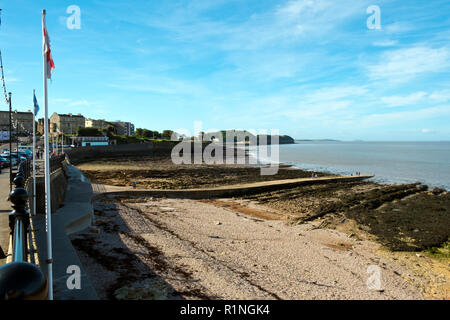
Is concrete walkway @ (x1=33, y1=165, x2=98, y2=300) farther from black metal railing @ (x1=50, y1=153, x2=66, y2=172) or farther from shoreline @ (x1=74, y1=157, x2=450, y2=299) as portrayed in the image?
shoreline @ (x1=74, y1=157, x2=450, y2=299)

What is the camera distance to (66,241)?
362 inches

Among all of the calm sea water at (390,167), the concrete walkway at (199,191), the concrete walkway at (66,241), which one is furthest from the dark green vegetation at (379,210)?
the concrete walkway at (66,241)

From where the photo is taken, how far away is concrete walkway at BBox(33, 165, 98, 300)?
21.8 ft

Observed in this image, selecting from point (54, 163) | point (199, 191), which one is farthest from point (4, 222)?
point (199, 191)

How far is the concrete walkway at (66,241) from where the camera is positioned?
21.8ft

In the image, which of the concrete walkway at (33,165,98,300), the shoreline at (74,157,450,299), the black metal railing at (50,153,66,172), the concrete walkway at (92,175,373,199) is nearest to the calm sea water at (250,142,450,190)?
the shoreline at (74,157,450,299)

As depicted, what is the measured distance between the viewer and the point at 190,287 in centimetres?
868

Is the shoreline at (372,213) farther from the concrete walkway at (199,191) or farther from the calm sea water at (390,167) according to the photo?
the calm sea water at (390,167)

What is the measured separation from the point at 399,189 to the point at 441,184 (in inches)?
429

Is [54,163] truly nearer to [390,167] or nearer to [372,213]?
[372,213]
